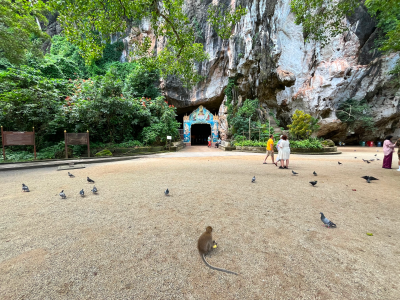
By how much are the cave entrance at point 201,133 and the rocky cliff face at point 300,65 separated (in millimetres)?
11060

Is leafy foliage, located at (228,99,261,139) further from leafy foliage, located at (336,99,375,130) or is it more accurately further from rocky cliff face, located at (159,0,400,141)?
leafy foliage, located at (336,99,375,130)

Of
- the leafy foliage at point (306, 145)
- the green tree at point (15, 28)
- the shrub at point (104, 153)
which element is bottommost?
the shrub at point (104, 153)

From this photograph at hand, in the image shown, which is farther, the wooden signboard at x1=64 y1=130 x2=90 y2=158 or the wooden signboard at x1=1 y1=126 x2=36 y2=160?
the wooden signboard at x1=64 y1=130 x2=90 y2=158

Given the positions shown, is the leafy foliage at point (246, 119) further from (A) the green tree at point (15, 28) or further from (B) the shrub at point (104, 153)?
(A) the green tree at point (15, 28)

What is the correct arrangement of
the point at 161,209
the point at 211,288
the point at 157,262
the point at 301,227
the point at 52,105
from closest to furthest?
1. the point at 211,288
2. the point at 157,262
3. the point at 301,227
4. the point at 161,209
5. the point at 52,105

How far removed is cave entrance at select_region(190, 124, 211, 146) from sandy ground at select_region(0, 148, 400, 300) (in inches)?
1042

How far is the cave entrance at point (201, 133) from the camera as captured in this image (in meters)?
29.8

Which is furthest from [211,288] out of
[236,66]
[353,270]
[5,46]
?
[236,66]

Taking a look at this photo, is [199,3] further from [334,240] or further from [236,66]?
[334,240]

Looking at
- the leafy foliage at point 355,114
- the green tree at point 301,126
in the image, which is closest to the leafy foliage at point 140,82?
the green tree at point 301,126

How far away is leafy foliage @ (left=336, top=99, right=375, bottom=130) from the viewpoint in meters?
17.5

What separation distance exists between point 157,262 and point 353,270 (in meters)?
1.74

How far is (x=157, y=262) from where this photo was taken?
154 cm

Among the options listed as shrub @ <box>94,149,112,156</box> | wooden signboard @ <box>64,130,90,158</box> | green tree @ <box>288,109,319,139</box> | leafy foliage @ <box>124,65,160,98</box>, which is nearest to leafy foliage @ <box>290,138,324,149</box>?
green tree @ <box>288,109,319,139</box>
